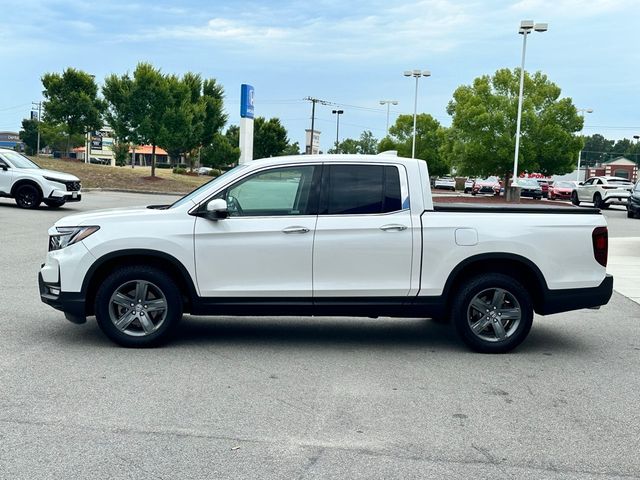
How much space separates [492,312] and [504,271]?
422 millimetres

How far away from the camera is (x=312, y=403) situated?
5.32 metres

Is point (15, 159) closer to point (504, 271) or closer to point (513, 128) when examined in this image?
point (504, 271)

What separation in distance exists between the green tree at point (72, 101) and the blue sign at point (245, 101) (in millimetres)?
13743

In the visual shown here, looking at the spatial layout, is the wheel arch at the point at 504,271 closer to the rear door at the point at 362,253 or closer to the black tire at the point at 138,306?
the rear door at the point at 362,253

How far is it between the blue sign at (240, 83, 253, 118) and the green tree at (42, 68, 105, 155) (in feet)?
45.1

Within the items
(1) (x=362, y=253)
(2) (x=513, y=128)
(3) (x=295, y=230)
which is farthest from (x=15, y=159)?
(2) (x=513, y=128)

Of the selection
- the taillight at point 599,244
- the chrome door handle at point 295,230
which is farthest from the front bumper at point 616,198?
the chrome door handle at point 295,230

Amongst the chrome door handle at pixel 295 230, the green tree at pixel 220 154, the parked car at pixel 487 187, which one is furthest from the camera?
the green tree at pixel 220 154

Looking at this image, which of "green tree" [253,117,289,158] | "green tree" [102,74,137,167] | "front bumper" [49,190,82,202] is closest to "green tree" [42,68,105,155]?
"green tree" [102,74,137,167]

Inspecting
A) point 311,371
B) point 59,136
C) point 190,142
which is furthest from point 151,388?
point 59,136

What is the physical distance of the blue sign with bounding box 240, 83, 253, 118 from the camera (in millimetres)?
34500

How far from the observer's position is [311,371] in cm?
620

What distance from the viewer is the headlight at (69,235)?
22.1 feet

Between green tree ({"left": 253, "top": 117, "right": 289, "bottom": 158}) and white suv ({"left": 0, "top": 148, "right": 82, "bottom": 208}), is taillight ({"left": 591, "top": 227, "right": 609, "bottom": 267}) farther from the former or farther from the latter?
green tree ({"left": 253, "top": 117, "right": 289, "bottom": 158})
